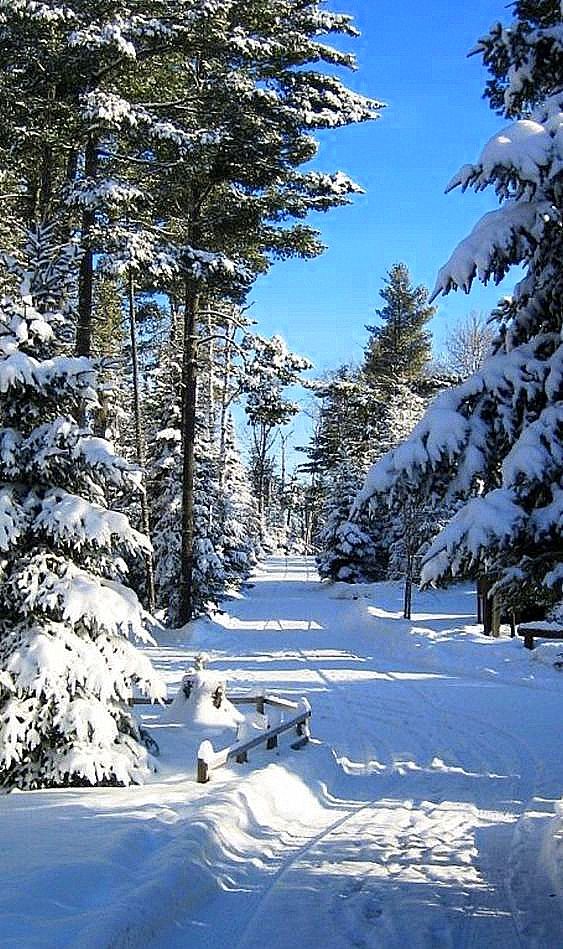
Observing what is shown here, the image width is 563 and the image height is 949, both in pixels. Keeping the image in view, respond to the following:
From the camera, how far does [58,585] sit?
927cm

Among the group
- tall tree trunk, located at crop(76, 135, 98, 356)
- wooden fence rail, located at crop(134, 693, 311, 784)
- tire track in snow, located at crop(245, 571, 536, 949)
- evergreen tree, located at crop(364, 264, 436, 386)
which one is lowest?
tire track in snow, located at crop(245, 571, 536, 949)

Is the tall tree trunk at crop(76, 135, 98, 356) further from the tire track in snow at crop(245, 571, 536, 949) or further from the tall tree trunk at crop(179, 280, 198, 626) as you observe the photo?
the tire track in snow at crop(245, 571, 536, 949)

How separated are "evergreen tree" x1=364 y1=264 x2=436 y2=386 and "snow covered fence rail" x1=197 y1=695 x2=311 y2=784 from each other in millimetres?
40090

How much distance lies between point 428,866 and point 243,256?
19.0m

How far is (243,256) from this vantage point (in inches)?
945

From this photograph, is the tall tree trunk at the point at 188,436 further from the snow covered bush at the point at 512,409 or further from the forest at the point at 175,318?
the snow covered bush at the point at 512,409

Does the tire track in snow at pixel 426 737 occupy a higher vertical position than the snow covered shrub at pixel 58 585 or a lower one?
lower

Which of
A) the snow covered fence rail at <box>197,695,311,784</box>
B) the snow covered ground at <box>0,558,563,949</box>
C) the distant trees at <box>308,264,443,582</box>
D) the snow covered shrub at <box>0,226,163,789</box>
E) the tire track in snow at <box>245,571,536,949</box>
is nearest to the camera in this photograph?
the snow covered ground at <box>0,558,563,949</box>

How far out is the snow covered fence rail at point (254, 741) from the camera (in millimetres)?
9391

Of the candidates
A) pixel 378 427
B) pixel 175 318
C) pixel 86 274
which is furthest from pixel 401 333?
pixel 86 274

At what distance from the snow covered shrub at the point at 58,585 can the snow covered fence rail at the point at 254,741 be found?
0.78 metres

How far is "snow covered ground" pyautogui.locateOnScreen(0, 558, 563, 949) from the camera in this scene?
5801 mm

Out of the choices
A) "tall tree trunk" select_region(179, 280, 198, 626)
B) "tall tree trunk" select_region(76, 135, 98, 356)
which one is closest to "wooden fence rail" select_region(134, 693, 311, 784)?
"tall tree trunk" select_region(76, 135, 98, 356)

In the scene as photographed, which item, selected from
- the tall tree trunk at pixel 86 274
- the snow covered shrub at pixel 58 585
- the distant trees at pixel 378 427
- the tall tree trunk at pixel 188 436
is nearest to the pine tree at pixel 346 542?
the distant trees at pixel 378 427
